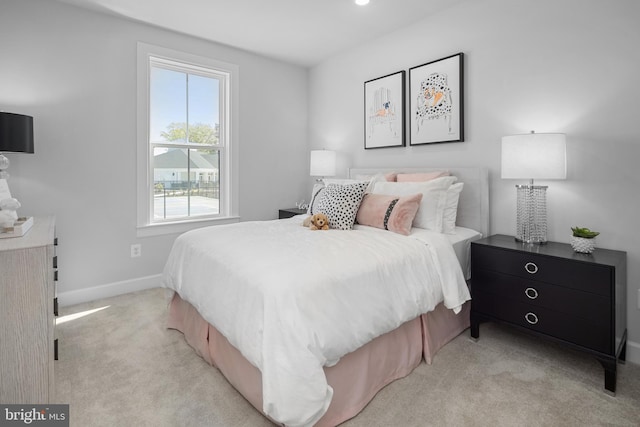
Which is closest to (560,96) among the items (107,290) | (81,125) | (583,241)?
(583,241)

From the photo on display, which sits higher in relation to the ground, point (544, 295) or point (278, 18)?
point (278, 18)

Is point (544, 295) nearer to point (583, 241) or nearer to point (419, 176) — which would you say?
point (583, 241)

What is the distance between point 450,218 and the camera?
2580 mm

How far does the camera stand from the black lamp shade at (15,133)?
6.97ft

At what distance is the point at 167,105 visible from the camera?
3.47 meters

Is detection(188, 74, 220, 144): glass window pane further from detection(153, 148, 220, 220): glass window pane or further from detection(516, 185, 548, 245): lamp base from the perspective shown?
detection(516, 185, 548, 245): lamp base

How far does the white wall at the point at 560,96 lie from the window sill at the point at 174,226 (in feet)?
7.39

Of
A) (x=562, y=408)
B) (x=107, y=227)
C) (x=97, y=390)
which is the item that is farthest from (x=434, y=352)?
(x=107, y=227)

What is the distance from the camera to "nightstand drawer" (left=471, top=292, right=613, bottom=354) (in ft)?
5.89

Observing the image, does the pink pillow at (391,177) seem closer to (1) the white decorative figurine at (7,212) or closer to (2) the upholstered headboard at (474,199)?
(2) the upholstered headboard at (474,199)

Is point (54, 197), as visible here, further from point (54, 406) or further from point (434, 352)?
point (434, 352)

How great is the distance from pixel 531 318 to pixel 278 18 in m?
3.13

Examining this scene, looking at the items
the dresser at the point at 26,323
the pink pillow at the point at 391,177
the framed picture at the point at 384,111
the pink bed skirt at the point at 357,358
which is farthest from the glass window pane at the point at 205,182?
the dresser at the point at 26,323

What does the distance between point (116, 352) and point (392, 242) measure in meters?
1.90
